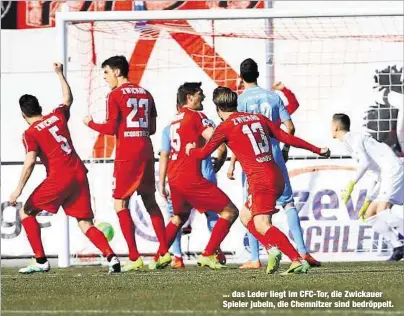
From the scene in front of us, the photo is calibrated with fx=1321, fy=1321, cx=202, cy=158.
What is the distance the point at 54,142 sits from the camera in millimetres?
13969

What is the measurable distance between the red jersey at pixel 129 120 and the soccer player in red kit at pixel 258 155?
1.89m

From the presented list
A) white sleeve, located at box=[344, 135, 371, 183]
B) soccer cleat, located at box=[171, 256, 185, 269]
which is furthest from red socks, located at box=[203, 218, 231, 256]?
white sleeve, located at box=[344, 135, 371, 183]

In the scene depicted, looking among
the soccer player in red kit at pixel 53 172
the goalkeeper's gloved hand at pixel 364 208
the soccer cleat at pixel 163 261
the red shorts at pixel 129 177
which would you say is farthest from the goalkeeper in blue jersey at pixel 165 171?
the goalkeeper's gloved hand at pixel 364 208

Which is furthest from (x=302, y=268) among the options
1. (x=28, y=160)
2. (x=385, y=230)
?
(x=385, y=230)

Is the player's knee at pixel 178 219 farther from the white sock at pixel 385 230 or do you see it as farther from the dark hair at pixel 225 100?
the white sock at pixel 385 230

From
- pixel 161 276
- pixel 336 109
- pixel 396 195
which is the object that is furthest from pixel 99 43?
pixel 161 276

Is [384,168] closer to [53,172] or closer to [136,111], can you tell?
[136,111]

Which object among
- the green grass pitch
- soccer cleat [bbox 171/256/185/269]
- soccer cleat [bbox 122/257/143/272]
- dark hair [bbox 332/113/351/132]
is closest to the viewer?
the green grass pitch

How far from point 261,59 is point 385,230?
3.28m

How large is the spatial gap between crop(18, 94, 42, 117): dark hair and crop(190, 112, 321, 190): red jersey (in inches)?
95.5

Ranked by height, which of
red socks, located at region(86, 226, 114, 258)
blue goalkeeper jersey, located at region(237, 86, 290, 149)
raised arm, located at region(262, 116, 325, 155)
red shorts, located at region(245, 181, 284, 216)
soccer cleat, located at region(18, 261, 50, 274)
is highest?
blue goalkeeper jersey, located at region(237, 86, 290, 149)

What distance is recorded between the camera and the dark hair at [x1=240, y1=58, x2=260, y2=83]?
14.2 meters

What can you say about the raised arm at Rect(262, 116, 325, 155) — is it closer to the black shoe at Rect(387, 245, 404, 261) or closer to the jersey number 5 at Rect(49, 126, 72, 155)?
the jersey number 5 at Rect(49, 126, 72, 155)

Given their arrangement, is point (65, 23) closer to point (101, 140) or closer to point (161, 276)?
point (101, 140)
